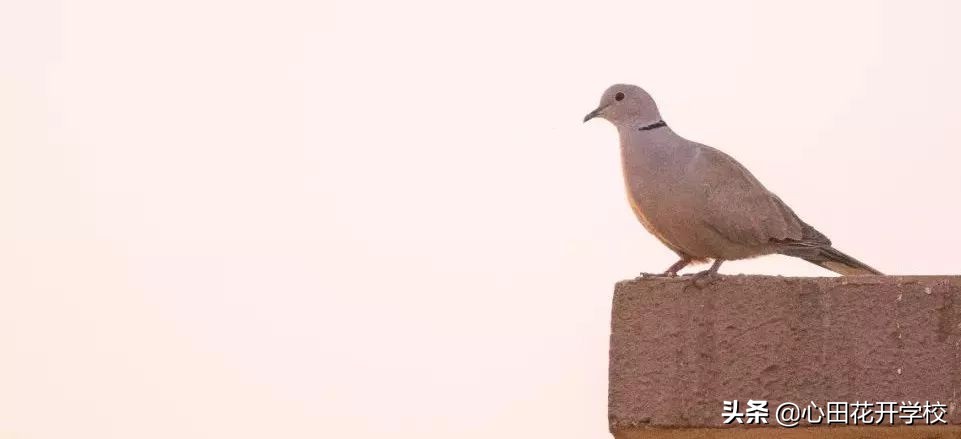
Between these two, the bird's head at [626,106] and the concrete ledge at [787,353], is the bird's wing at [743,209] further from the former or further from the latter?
the concrete ledge at [787,353]

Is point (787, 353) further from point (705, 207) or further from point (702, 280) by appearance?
point (705, 207)

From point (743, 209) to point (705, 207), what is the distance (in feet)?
0.61

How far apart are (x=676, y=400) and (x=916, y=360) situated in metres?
0.74

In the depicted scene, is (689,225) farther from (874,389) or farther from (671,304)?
(874,389)

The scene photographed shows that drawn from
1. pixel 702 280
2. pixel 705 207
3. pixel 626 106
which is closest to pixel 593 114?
pixel 626 106

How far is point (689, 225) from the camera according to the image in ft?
15.5

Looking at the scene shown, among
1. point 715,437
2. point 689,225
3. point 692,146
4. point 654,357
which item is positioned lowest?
point 715,437

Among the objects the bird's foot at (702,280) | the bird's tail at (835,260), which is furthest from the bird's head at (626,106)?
the bird's foot at (702,280)

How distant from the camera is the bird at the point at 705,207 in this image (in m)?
4.72

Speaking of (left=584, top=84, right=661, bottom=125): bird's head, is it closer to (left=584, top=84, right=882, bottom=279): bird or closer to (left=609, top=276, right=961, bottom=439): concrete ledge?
(left=584, top=84, right=882, bottom=279): bird

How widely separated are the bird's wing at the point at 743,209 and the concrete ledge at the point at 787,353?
0.80m

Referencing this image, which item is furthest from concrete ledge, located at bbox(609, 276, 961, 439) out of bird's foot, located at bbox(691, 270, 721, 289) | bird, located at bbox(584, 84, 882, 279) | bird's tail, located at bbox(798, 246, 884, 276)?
bird's tail, located at bbox(798, 246, 884, 276)

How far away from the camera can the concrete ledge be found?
3795mm

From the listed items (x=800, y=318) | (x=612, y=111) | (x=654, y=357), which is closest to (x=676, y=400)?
(x=654, y=357)
